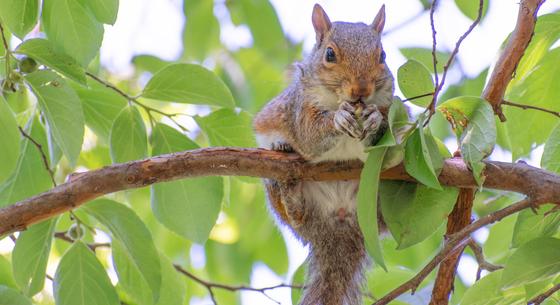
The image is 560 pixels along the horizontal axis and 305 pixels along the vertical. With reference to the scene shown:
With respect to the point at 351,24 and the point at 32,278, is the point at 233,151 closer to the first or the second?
the point at 32,278

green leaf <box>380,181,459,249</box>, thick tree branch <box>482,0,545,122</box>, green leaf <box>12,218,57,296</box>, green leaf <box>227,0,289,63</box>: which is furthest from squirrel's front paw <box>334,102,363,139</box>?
green leaf <box>227,0,289,63</box>

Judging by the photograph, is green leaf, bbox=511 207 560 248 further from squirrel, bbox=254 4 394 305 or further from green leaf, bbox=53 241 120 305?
green leaf, bbox=53 241 120 305

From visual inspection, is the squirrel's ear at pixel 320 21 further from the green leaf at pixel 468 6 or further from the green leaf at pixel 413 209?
the green leaf at pixel 413 209

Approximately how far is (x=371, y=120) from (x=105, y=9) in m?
0.77

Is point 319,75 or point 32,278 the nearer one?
point 32,278

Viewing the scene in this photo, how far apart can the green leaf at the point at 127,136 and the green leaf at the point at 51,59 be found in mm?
288

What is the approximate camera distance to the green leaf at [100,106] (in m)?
2.69

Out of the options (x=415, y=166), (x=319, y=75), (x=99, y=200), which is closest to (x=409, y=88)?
(x=415, y=166)

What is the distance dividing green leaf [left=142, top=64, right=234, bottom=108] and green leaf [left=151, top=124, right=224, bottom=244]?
252 millimetres

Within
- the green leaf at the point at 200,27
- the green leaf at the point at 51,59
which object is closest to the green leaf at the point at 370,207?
the green leaf at the point at 51,59

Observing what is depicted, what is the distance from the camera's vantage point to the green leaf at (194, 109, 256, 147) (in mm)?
2779

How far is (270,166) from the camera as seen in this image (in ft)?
7.90

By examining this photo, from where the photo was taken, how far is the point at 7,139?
2.08 m

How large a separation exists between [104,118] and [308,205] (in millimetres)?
764
